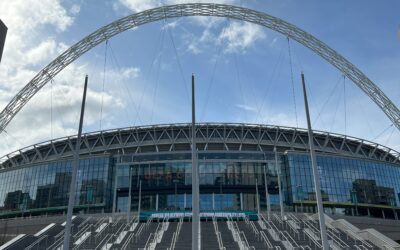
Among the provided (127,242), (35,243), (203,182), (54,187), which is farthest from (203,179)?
(35,243)

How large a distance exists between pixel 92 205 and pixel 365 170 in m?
54.5

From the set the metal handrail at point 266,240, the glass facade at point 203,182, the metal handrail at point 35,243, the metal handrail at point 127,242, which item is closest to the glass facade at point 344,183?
the glass facade at point 203,182

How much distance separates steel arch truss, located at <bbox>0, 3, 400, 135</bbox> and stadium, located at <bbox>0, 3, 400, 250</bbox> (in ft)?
0.52

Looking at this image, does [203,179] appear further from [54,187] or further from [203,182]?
[54,187]

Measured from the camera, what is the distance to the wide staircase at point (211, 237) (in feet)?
115

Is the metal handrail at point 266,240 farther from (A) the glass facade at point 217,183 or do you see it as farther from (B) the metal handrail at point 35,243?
(A) the glass facade at point 217,183

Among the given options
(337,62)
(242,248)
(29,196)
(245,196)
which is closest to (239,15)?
(337,62)

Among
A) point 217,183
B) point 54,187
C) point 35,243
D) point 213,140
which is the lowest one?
point 35,243

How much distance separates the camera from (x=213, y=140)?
8981cm

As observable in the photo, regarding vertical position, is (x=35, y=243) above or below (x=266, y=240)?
above

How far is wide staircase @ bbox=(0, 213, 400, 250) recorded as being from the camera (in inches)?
1375

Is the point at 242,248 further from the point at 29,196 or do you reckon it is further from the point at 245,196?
the point at 29,196

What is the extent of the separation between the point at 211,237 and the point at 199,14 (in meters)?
36.7

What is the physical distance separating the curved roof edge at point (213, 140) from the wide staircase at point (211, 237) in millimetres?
43614
